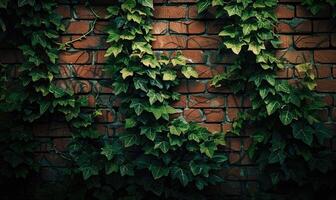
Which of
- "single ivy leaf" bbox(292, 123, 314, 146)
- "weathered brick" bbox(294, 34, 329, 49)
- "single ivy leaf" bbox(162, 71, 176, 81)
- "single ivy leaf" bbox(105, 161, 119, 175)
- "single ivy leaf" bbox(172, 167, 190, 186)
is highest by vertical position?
"weathered brick" bbox(294, 34, 329, 49)

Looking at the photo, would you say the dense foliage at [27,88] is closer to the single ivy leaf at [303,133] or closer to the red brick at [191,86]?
the red brick at [191,86]

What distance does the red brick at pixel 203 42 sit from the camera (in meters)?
2.63

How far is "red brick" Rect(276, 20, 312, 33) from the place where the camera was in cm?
256

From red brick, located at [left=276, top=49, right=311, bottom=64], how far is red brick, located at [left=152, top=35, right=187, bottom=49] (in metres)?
0.63

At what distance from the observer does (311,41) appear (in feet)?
8.44

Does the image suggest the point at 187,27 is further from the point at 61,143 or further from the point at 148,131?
the point at 61,143

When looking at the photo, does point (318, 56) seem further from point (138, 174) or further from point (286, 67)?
point (138, 174)

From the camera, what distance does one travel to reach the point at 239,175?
2.68 meters

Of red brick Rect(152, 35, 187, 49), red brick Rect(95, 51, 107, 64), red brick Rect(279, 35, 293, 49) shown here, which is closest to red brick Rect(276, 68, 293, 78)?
red brick Rect(279, 35, 293, 49)

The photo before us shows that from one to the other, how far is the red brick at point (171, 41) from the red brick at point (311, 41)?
737mm

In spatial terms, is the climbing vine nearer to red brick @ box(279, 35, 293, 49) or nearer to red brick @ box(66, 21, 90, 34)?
red brick @ box(279, 35, 293, 49)

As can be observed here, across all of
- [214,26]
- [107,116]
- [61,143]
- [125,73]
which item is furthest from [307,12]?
[61,143]

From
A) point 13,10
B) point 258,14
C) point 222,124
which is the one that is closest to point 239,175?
point 222,124

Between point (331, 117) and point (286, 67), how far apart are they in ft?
1.45
